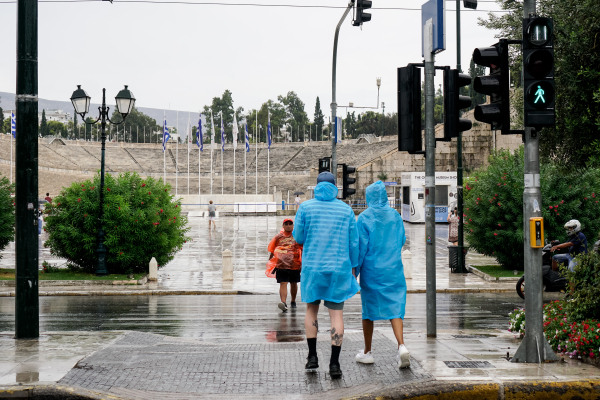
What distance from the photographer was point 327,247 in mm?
6441

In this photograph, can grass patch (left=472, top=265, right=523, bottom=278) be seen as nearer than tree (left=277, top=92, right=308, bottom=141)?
Yes

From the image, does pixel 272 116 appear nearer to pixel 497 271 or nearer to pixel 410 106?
pixel 497 271

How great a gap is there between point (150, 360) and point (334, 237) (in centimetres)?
253

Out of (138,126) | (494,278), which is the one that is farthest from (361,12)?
(138,126)

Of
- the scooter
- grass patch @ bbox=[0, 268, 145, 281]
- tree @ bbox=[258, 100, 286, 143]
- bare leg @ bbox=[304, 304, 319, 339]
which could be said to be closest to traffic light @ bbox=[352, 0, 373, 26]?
the scooter

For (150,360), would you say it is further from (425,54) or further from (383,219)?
(425,54)

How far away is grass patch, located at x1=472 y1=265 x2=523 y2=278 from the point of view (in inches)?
672

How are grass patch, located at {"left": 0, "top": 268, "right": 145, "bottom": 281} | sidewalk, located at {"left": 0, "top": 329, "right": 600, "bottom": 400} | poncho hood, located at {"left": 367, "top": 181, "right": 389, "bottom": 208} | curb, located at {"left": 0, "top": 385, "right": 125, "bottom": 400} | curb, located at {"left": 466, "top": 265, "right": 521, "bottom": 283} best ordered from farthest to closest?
curb, located at {"left": 466, "top": 265, "right": 521, "bottom": 283}
grass patch, located at {"left": 0, "top": 268, "right": 145, "bottom": 281}
poncho hood, located at {"left": 367, "top": 181, "right": 389, "bottom": 208}
sidewalk, located at {"left": 0, "top": 329, "right": 600, "bottom": 400}
curb, located at {"left": 0, "top": 385, "right": 125, "bottom": 400}

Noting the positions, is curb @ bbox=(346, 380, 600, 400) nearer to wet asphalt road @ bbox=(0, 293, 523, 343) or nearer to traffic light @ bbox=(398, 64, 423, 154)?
traffic light @ bbox=(398, 64, 423, 154)

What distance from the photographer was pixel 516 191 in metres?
17.6

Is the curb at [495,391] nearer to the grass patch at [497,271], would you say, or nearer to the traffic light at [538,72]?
the traffic light at [538,72]

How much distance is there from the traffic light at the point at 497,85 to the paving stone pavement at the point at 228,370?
267cm

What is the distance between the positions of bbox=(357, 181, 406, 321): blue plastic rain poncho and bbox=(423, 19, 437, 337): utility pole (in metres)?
1.47

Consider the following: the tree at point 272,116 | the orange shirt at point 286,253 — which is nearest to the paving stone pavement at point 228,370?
the orange shirt at point 286,253
